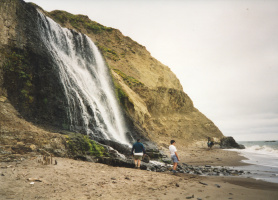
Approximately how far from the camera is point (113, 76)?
1017 inches

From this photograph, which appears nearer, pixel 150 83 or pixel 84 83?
pixel 84 83

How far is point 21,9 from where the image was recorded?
54.5ft

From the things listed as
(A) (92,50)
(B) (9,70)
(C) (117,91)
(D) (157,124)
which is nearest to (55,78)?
(B) (9,70)

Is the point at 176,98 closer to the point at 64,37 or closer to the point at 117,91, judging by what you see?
the point at 117,91

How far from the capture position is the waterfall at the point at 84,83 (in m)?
14.3

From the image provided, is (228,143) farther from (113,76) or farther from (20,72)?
(20,72)

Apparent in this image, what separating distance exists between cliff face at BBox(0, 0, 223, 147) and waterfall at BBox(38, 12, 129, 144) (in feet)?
3.32

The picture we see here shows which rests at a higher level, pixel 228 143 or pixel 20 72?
pixel 20 72

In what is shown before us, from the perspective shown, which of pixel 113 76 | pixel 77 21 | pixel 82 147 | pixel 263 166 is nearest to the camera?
pixel 82 147

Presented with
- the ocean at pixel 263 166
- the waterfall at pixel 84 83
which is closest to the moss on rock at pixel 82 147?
the waterfall at pixel 84 83

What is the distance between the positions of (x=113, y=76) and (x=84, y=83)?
26.1 feet

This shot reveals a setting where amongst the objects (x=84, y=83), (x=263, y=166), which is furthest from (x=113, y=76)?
(x=263, y=166)

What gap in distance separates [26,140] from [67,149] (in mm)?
1963

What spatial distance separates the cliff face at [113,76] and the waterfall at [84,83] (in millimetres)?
1012
